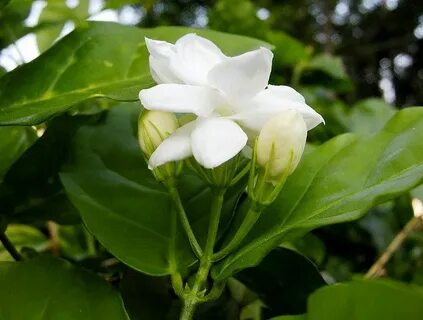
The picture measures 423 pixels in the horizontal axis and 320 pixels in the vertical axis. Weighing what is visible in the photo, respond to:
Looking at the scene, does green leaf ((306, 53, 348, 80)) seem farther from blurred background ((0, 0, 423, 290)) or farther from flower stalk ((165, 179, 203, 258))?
flower stalk ((165, 179, 203, 258))

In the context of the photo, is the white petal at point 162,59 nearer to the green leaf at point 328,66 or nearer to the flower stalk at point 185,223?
the flower stalk at point 185,223

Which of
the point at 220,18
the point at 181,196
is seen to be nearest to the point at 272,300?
the point at 181,196

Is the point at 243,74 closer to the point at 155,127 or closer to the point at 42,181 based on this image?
the point at 155,127

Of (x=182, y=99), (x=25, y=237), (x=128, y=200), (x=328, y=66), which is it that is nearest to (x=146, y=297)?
(x=128, y=200)

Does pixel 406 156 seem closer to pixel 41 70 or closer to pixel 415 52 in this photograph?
pixel 41 70

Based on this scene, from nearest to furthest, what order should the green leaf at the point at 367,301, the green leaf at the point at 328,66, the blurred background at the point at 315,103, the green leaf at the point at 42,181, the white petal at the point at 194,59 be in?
the green leaf at the point at 367,301 < the white petal at the point at 194,59 < the green leaf at the point at 42,181 < the blurred background at the point at 315,103 < the green leaf at the point at 328,66

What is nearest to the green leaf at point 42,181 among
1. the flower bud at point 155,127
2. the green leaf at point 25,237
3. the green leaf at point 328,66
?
the flower bud at point 155,127

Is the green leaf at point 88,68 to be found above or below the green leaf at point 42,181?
above
